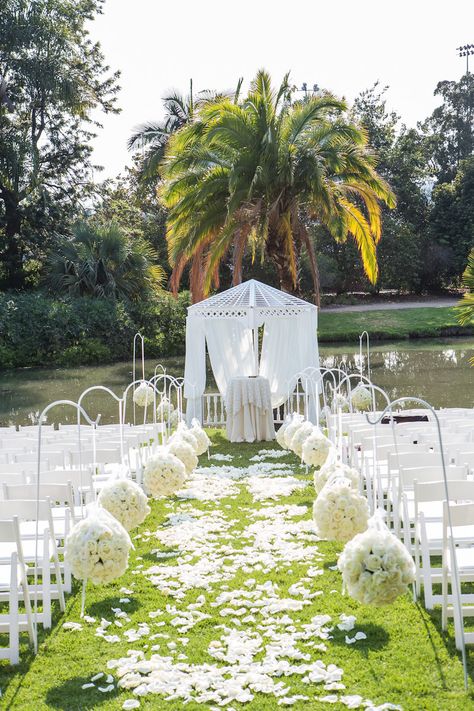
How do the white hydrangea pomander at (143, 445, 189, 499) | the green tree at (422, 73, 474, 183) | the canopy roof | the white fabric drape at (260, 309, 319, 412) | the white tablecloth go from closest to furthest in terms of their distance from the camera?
the white hydrangea pomander at (143, 445, 189, 499) → the white tablecloth → the white fabric drape at (260, 309, 319, 412) → the canopy roof → the green tree at (422, 73, 474, 183)

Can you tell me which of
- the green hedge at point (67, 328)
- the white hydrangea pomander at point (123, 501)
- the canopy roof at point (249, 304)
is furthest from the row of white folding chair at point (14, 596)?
the green hedge at point (67, 328)

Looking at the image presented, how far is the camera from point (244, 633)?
485cm

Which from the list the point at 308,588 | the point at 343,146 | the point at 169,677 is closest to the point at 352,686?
the point at 169,677

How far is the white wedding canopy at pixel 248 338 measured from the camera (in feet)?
46.2

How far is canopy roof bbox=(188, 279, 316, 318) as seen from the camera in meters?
14.2

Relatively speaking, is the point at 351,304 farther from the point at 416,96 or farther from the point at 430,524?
the point at 430,524

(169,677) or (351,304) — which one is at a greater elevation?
(351,304)

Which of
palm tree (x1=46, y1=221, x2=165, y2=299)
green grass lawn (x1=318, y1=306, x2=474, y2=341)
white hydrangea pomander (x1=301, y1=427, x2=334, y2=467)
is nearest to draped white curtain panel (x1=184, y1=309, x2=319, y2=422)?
white hydrangea pomander (x1=301, y1=427, x2=334, y2=467)

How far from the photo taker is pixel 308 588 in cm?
568

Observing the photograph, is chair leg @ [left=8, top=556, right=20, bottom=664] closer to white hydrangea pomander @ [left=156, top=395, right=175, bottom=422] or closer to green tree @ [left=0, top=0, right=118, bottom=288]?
white hydrangea pomander @ [left=156, top=395, right=175, bottom=422]

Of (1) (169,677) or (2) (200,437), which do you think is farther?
(2) (200,437)

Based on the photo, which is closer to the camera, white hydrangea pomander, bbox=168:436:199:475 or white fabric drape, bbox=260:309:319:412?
white hydrangea pomander, bbox=168:436:199:475

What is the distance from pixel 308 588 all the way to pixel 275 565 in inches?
22.3

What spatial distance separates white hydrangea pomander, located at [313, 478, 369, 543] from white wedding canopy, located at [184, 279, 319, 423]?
337 inches
